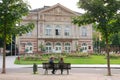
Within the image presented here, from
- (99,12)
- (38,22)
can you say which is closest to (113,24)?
(99,12)

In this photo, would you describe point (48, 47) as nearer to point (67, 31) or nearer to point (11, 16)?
point (67, 31)

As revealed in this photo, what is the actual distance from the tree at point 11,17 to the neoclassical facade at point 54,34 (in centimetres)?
5098

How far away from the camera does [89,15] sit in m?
24.6

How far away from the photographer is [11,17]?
80.4ft

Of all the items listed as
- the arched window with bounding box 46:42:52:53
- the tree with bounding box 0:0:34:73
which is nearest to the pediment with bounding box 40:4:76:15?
the arched window with bounding box 46:42:52:53

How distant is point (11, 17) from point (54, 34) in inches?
2206

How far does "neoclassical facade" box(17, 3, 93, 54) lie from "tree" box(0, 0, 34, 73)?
167ft

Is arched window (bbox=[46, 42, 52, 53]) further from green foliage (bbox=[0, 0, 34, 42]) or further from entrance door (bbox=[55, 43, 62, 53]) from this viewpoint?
green foliage (bbox=[0, 0, 34, 42])

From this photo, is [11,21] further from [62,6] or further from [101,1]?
[62,6]

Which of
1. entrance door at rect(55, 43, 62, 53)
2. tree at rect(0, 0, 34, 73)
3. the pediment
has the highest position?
the pediment

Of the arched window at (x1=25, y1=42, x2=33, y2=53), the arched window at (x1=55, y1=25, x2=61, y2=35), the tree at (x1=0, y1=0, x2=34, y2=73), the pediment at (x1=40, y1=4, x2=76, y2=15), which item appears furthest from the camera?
the arched window at (x1=55, y1=25, x2=61, y2=35)

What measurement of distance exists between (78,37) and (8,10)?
5765cm

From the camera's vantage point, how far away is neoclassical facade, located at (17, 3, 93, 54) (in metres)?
78.6

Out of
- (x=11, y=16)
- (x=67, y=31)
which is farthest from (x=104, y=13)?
(x=67, y=31)
